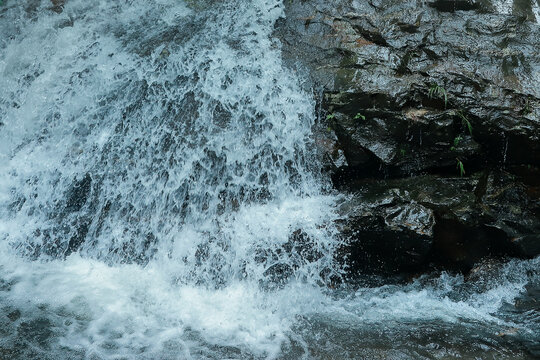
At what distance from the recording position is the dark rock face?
446 cm

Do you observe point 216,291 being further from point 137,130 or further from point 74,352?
point 137,130

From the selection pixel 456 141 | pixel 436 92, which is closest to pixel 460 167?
pixel 456 141

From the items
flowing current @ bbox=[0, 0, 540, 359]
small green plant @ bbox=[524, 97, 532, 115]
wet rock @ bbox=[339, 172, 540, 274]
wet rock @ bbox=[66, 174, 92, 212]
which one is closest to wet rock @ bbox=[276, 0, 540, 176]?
small green plant @ bbox=[524, 97, 532, 115]

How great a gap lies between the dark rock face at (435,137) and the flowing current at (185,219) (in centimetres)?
32

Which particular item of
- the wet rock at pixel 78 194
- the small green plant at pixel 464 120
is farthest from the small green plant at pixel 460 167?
the wet rock at pixel 78 194

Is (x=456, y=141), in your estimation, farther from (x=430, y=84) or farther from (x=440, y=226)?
(x=440, y=226)

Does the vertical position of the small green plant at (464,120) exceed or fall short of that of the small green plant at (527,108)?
it falls short

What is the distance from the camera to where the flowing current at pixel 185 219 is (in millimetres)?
3768

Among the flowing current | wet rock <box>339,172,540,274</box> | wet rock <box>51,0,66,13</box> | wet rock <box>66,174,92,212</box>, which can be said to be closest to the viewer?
the flowing current

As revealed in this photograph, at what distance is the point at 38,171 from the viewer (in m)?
5.32

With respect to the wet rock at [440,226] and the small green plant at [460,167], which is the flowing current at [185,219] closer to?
the wet rock at [440,226]

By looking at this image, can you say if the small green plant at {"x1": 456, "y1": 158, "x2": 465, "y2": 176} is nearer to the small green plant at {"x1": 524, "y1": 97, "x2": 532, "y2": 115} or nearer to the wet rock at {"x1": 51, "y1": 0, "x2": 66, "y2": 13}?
the small green plant at {"x1": 524, "y1": 97, "x2": 532, "y2": 115}

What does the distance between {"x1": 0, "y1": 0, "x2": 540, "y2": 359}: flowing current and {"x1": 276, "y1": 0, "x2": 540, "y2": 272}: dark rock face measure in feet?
1.06

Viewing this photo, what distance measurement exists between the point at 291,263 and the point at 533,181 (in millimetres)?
2781
